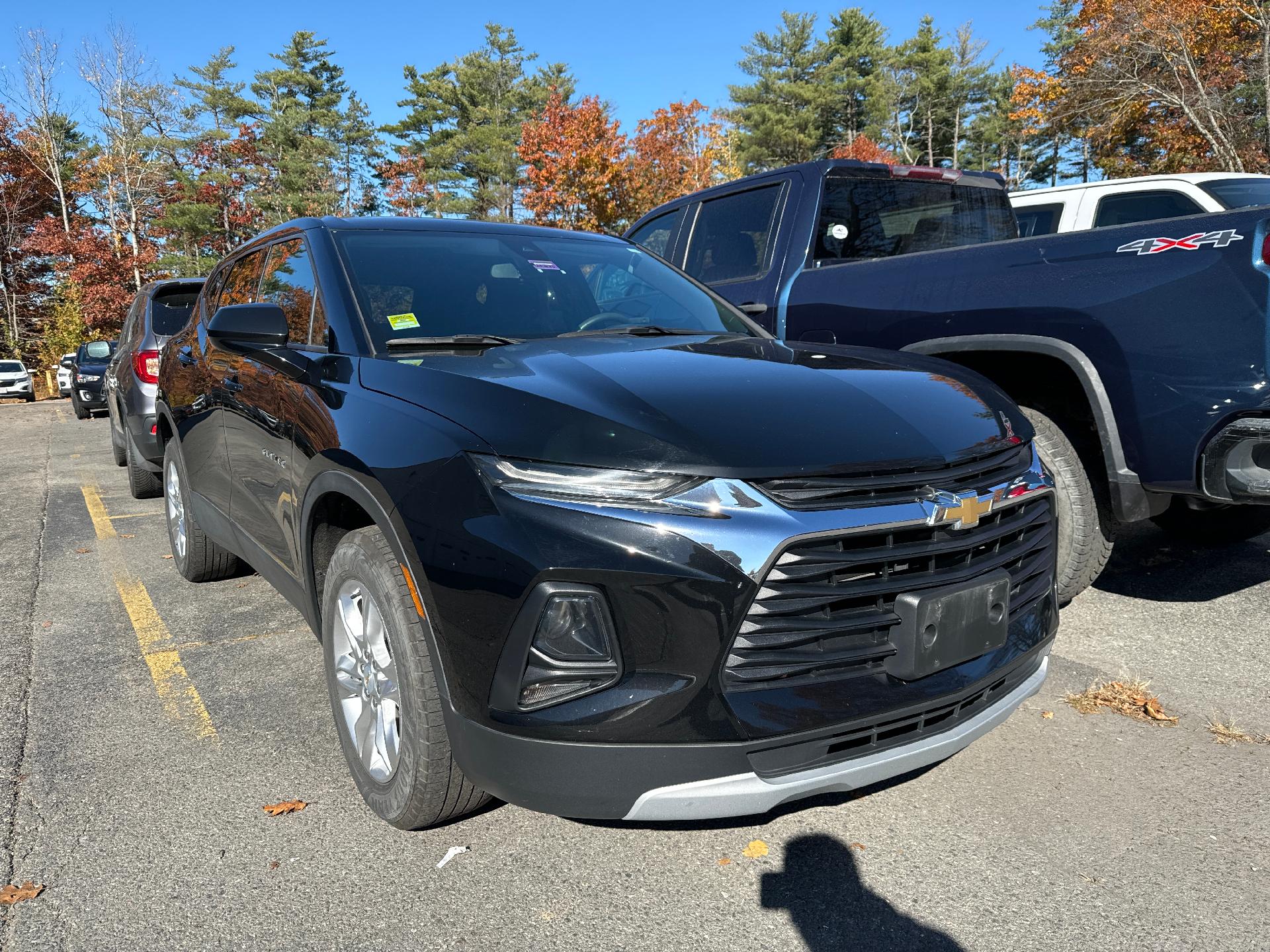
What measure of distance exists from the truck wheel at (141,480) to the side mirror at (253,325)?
4981mm

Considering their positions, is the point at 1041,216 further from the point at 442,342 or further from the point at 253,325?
the point at 253,325

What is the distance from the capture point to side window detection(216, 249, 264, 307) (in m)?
4.10

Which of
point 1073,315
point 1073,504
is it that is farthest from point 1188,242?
point 1073,504

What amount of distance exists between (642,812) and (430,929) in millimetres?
637

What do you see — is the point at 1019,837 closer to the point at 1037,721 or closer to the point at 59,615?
the point at 1037,721

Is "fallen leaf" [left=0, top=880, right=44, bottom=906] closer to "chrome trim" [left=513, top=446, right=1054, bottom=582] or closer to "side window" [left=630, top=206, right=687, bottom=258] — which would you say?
"chrome trim" [left=513, top=446, right=1054, bottom=582]

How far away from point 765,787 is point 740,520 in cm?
59

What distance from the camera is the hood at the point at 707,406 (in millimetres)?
2086

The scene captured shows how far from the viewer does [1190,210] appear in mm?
7348


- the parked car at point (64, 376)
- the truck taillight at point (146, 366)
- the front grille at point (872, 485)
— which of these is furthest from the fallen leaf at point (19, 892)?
the parked car at point (64, 376)

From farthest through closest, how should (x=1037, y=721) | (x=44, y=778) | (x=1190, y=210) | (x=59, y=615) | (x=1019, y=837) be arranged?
1. (x=1190, y=210)
2. (x=59, y=615)
3. (x=1037, y=721)
4. (x=44, y=778)
5. (x=1019, y=837)

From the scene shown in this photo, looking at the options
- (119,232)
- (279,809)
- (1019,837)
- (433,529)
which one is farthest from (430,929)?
(119,232)

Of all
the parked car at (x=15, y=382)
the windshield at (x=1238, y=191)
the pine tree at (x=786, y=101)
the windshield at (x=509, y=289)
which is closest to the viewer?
the windshield at (x=509, y=289)

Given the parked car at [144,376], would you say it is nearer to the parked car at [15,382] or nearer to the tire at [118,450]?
the tire at [118,450]
